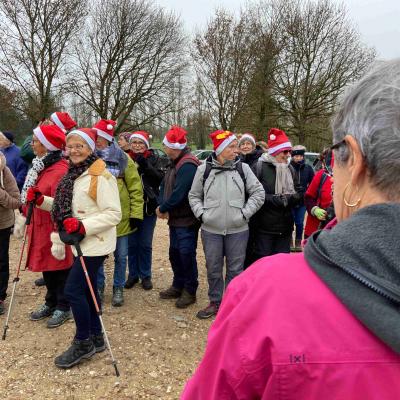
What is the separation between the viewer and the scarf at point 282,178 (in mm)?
4371

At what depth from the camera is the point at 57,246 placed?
11.3 ft

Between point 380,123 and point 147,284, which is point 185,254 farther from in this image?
point 380,123

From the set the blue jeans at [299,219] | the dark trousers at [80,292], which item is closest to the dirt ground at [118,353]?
the dark trousers at [80,292]

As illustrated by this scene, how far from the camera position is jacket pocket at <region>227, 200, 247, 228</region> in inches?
157

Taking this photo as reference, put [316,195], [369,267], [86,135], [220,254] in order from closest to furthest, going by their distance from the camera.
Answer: [369,267], [86,135], [220,254], [316,195]

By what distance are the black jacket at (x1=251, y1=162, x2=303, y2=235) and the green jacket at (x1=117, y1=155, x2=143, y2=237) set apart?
144 cm

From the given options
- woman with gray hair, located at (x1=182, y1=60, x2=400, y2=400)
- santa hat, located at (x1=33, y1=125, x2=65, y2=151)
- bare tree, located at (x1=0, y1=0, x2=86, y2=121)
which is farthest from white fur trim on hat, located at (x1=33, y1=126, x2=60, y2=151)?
bare tree, located at (x1=0, y1=0, x2=86, y2=121)

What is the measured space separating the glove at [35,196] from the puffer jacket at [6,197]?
0.64 metres

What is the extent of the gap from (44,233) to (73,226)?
953 mm

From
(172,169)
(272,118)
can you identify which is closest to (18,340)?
(172,169)

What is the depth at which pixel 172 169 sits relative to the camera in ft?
14.8

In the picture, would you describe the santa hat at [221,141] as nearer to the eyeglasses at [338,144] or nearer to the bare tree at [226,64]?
the eyeglasses at [338,144]

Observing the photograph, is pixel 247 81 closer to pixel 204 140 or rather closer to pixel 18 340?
pixel 204 140

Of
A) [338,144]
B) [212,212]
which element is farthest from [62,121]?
[338,144]
